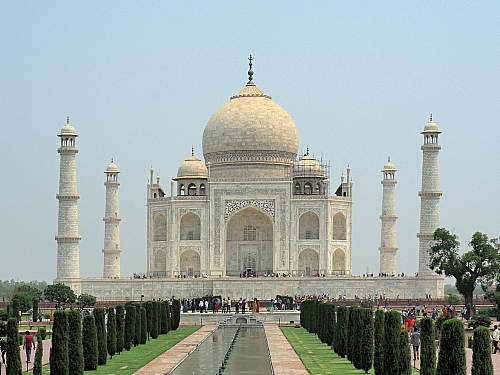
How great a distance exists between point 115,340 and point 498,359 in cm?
679

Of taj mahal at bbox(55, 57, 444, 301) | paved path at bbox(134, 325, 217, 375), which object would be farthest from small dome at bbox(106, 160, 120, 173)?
paved path at bbox(134, 325, 217, 375)

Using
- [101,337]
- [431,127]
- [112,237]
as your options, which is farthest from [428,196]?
[101,337]

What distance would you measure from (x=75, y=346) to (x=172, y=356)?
126 inches

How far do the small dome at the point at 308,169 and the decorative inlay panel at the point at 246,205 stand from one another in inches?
95.5

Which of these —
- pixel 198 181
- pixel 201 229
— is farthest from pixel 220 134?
pixel 201 229

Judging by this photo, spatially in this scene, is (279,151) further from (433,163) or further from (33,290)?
(33,290)

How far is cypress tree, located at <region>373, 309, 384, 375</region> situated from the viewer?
1372 centimetres

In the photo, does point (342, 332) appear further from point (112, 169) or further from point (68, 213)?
point (112, 169)

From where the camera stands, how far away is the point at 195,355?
17.0 m

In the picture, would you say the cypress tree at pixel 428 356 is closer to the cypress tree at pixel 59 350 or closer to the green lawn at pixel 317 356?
the green lawn at pixel 317 356

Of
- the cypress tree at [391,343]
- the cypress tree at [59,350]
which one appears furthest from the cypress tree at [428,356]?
the cypress tree at [59,350]

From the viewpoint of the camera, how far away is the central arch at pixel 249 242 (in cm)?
3609

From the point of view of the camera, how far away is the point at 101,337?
15953 millimetres

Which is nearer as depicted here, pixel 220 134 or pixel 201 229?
pixel 201 229
